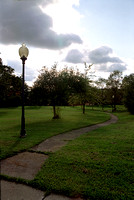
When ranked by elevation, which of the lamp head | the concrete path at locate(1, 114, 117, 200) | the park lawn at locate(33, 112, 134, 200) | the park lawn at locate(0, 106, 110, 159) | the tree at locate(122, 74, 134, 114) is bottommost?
the park lawn at locate(0, 106, 110, 159)

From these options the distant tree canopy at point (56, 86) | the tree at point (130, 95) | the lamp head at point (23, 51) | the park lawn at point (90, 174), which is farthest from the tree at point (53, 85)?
the tree at point (130, 95)

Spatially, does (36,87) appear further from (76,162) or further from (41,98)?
(76,162)

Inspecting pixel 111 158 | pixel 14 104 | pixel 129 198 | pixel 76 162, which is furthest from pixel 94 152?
pixel 14 104

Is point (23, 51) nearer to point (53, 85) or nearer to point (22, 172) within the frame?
point (22, 172)

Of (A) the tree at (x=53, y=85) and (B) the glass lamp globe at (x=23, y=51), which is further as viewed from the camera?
(A) the tree at (x=53, y=85)

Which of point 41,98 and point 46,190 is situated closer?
point 46,190

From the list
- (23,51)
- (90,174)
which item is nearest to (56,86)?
(23,51)

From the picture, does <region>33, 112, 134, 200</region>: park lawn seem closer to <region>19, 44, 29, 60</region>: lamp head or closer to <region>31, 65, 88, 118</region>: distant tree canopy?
<region>19, 44, 29, 60</region>: lamp head

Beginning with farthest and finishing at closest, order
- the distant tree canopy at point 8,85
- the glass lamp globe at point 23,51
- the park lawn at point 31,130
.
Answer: the distant tree canopy at point 8,85 → the glass lamp globe at point 23,51 → the park lawn at point 31,130

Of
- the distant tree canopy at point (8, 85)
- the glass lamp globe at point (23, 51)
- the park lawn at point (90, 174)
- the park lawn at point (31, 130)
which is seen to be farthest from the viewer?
the distant tree canopy at point (8, 85)

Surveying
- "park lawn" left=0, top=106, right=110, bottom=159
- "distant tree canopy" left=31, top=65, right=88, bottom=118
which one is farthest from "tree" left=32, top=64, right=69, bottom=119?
"park lawn" left=0, top=106, right=110, bottom=159

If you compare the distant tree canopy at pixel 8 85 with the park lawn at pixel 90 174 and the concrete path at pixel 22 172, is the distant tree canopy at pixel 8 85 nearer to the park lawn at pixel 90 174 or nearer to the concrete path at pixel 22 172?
the concrete path at pixel 22 172

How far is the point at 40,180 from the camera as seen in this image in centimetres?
337

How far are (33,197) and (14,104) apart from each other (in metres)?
56.8
